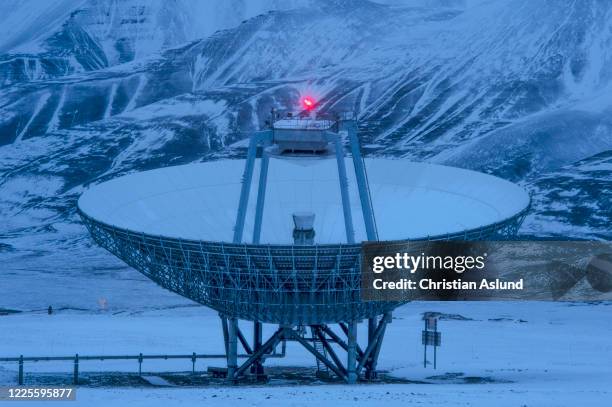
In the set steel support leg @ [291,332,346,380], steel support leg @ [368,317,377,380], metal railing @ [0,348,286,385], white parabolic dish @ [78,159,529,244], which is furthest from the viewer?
metal railing @ [0,348,286,385]

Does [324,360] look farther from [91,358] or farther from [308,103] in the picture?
[91,358]

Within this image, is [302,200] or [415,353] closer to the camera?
[302,200]

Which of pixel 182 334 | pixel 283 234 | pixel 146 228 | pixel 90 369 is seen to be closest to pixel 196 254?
pixel 146 228

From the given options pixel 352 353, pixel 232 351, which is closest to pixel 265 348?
pixel 232 351

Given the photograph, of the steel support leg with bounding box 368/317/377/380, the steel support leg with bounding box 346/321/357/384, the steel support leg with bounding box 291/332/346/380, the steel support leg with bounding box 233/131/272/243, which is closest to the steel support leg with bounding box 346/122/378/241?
the steel support leg with bounding box 233/131/272/243

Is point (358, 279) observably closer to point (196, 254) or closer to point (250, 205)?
point (196, 254)

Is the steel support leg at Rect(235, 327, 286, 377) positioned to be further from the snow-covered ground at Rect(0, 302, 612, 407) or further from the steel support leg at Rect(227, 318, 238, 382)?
the snow-covered ground at Rect(0, 302, 612, 407)

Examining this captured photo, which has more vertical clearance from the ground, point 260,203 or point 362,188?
point 362,188
